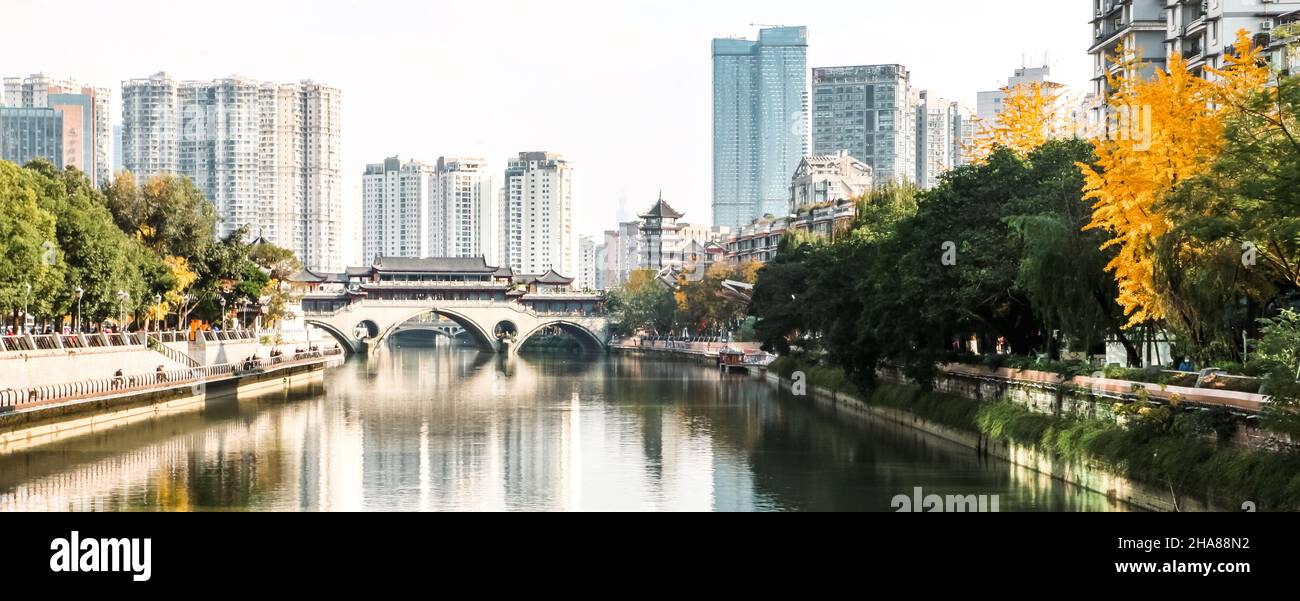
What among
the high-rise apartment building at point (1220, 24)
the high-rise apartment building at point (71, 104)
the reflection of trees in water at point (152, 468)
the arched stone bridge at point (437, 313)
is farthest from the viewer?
the high-rise apartment building at point (71, 104)

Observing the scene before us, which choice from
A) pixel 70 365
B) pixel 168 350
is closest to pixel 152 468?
pixel 70 365

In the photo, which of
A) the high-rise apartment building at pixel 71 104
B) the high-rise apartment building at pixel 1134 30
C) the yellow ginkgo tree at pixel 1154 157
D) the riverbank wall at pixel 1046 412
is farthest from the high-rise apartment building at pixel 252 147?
the yellow ginkgo tree at pixel 1154 157

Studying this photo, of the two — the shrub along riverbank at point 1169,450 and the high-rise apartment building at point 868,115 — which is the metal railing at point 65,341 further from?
the high-rise apartment building at point 868,115

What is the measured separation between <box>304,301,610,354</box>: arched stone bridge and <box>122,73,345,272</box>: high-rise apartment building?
62566 millimetres

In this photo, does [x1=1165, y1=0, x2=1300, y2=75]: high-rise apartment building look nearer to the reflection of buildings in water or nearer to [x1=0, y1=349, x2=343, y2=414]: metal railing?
the reflection of buildings in water

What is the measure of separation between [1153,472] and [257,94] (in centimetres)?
15940

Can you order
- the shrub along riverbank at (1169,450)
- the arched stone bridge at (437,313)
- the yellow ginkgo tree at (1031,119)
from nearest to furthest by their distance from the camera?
the shrub along riverbank at (1169,450), the yellow ginkgo tree at (1031,119), the arched stone bridge at (437,313)

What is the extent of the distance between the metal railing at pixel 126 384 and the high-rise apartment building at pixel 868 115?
12919 centimetres

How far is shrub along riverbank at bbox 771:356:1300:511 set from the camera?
18500mm

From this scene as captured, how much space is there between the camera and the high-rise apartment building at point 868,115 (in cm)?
18112

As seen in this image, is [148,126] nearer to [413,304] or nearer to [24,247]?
[413,304]
